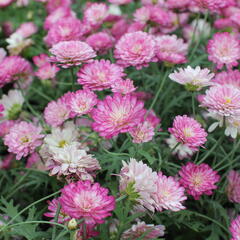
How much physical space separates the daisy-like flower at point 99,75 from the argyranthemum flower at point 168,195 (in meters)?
0.32

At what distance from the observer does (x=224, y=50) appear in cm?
140

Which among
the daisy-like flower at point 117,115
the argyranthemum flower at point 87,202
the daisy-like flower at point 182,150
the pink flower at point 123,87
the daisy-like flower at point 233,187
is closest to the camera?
the argyranthemum flower at point 87,202

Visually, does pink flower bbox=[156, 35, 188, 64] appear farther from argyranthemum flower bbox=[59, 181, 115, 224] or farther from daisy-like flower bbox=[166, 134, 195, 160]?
argyranthemum flower bbox=[59, 181, 115, 224]

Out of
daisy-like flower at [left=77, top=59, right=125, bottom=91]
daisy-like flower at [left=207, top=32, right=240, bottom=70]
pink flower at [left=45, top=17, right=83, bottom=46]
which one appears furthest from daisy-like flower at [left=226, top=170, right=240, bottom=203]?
pink flower at [left=45, top=17, right=83, bottom=46]

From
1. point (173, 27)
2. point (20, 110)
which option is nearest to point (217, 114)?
point (20, 110)

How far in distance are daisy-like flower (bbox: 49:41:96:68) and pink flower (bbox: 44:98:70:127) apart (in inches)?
5.4

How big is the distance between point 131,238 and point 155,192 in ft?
0.57

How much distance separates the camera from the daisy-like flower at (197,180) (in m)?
1.10

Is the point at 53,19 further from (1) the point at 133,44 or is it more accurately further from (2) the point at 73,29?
(1) the point at 133,44

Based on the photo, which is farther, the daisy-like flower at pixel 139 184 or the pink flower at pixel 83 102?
the pink flower at pixel 83 102

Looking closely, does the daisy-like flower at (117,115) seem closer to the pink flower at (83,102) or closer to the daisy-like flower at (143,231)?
the pink flower at (83,102)

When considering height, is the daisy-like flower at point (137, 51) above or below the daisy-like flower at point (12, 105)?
above

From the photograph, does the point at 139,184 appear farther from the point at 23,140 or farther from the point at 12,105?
the point at 12,105

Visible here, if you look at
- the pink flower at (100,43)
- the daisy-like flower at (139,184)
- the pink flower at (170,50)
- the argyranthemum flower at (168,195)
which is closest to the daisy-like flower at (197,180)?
the argyranthemum flower at (168,195)
